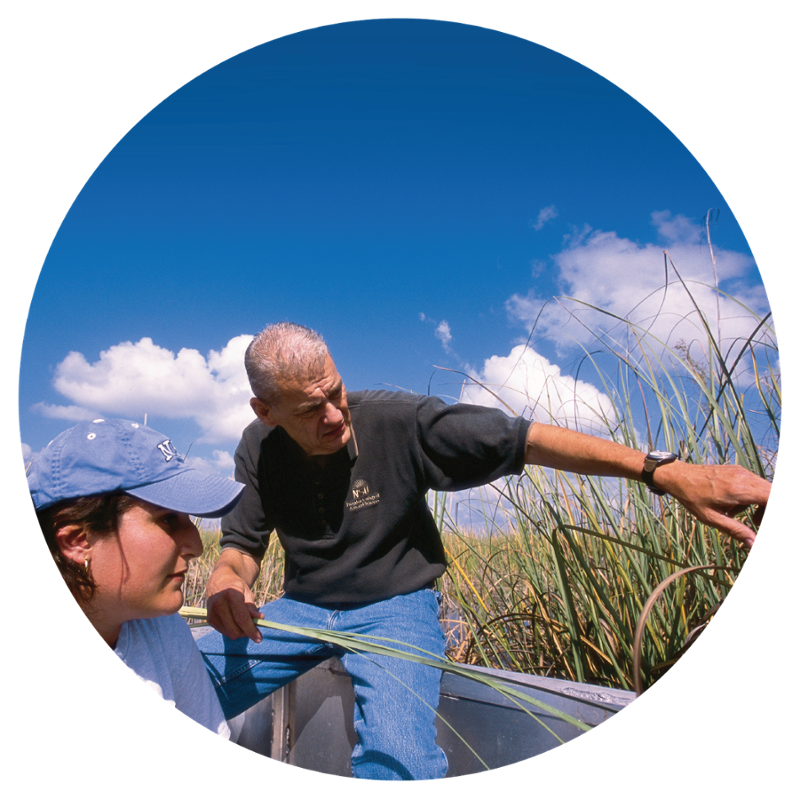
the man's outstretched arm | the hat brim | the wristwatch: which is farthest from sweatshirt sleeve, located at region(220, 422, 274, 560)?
the wristwatch

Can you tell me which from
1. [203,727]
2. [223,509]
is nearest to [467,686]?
[203,727]

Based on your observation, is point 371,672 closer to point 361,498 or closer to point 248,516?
point 361,498

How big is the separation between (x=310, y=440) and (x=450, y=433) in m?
0.40

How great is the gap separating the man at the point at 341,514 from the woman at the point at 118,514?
0.99 ft

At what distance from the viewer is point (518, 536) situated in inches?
60.8

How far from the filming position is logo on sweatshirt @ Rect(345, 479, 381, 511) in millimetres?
1371

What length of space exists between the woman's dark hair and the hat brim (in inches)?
1.3

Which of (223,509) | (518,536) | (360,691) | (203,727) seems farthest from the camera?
(518,536)

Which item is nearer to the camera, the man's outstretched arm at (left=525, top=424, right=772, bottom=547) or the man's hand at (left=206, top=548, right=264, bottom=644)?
the man's outstretched arm at (left=525, top=424, right=772, bottom=547)

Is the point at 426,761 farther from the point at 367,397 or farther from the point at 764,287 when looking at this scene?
the point at 764,287

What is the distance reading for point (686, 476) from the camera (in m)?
0.91

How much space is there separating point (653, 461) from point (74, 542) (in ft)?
3.57

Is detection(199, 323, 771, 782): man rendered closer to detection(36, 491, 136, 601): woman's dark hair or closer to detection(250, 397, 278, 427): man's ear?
detection(250, 397, 278, 427): man's ear

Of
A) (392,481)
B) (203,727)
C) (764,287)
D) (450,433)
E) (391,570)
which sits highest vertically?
(764,287)
